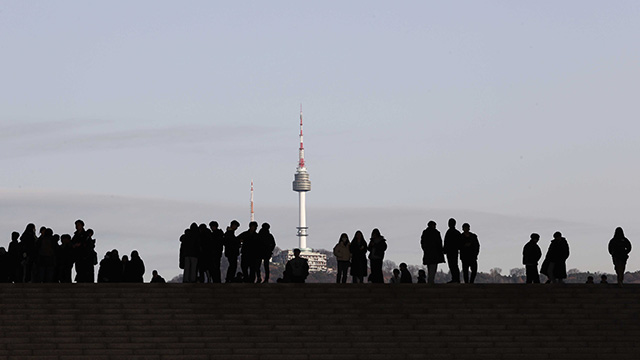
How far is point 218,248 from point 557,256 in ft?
22.5

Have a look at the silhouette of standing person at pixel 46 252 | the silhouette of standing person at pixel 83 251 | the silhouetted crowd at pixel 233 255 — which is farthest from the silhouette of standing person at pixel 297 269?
the silhouette of standing person at pixel 46 252

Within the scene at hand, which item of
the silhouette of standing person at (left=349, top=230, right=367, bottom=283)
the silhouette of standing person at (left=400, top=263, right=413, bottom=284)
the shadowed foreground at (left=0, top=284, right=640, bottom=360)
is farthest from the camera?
→ the silhouette of standing person at (left=400, top=263, right=413, bottom=284)

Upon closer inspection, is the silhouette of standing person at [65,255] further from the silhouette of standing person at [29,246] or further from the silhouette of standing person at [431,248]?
the silhouette of standing person at [431,248]

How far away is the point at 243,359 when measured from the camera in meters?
21.1

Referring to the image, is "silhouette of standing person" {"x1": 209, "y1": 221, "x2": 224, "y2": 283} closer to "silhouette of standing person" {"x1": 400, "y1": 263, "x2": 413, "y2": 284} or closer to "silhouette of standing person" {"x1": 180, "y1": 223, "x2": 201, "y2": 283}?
"silhouette of standing person" {"x1": 180, "y1": 223, "x2": 201, "y2": 283}

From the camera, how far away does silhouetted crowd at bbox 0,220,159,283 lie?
2462cm

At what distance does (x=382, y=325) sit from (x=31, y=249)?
7575mm

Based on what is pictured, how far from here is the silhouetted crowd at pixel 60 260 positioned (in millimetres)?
24625

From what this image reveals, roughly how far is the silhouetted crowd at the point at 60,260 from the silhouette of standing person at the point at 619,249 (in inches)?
375

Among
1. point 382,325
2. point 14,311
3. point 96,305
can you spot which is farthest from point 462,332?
point 14,311

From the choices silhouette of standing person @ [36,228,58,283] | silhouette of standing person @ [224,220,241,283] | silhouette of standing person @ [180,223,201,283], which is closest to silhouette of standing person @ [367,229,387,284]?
silhouette of standing person @ [224,220,241,283]

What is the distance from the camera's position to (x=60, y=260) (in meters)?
24.8

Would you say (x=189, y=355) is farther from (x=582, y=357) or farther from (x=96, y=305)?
(x=582, y=357)

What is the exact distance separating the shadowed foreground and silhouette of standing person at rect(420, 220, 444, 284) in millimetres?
1610
